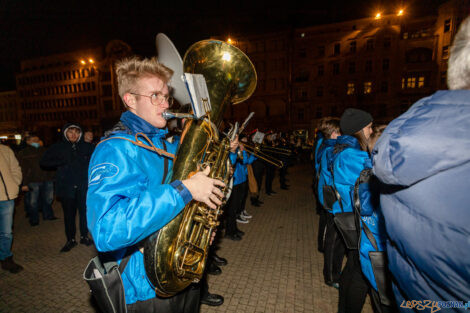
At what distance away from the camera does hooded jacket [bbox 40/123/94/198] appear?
14.2 feet

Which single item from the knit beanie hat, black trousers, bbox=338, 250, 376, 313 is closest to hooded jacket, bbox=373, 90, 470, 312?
black trousers, bbox=338, 250, 376, 313

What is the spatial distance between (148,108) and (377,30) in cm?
3504

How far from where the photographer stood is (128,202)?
1.23m

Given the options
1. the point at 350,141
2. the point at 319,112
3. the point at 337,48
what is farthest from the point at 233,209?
the point at 337,48

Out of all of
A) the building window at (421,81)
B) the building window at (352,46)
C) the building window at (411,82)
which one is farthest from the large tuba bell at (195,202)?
the building window at (421,81)

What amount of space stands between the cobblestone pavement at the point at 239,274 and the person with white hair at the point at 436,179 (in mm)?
2411

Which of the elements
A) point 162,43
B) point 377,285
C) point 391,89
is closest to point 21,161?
point 162,43

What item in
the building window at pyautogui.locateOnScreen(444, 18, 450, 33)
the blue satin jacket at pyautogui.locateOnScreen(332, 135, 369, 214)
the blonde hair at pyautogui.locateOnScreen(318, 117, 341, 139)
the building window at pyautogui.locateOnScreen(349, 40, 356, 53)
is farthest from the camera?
the building window at pyautogui.locateOnScreen(349, 40, 356, 53)

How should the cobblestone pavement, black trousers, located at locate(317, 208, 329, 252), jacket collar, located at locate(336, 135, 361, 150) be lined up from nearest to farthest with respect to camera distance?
jacket collar, located at locate(336, 135, 361, 150) → the cobblestone pavement → black trousers, located at locate(317, 208, 329, 252)

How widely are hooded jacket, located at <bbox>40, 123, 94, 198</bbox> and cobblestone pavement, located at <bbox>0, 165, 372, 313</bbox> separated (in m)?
1.29

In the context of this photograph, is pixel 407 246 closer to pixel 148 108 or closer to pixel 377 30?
pixel 148 108

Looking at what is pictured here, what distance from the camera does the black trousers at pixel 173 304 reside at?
1476 millimetres

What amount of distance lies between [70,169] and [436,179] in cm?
543

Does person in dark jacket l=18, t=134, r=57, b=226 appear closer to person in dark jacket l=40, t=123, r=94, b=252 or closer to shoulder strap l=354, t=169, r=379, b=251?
person in dark jacket l=40, t=123, r=94, b=252
